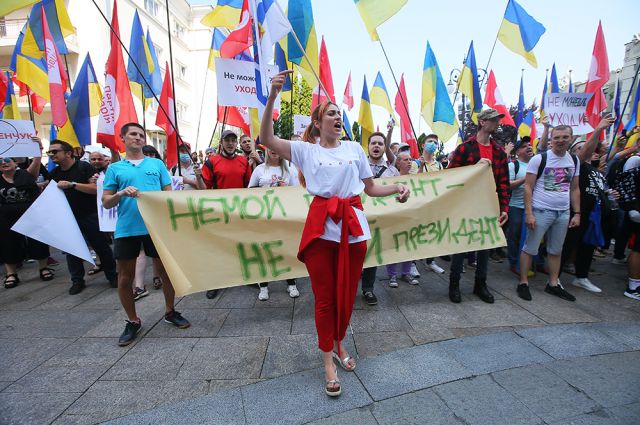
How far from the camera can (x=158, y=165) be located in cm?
334

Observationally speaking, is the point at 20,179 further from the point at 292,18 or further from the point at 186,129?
the point at 186,129

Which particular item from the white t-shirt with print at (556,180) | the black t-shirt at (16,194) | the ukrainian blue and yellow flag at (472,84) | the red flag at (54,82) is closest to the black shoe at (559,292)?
the white t-shirt with print at (556,180)

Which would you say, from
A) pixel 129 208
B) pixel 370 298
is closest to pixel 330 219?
pixel 370 298

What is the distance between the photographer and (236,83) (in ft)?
14.3

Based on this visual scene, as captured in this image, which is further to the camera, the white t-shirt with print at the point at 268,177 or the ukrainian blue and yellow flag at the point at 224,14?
the ukrainian blue and yellow flag at the point at 224,14

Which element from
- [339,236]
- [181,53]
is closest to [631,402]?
[339,236]

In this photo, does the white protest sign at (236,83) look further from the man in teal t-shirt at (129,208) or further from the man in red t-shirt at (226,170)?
the man in teal t-shirt at (129,208)

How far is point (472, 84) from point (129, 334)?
7.02 m

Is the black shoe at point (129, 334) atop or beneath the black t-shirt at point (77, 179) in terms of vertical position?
beneath

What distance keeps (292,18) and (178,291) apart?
4.75 m

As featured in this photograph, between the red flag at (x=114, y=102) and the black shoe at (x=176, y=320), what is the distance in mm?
2931

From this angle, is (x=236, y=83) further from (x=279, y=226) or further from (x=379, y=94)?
(x=379, y=94)

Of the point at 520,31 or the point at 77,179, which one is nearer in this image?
the point at 77,179

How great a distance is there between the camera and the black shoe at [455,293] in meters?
3.78
